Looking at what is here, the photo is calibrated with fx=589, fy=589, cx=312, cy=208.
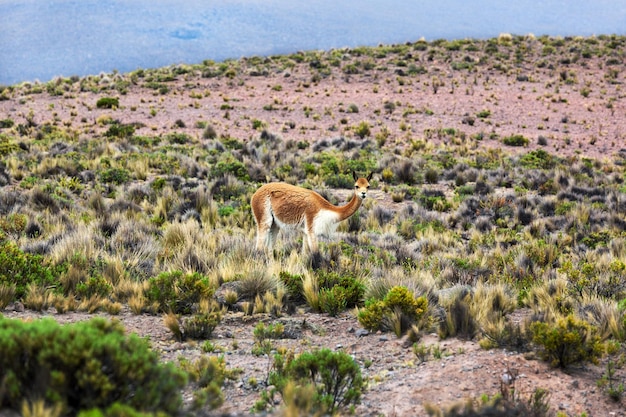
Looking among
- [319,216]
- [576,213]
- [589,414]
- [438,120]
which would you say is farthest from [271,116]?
[589,414]

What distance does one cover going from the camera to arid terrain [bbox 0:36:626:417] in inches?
186

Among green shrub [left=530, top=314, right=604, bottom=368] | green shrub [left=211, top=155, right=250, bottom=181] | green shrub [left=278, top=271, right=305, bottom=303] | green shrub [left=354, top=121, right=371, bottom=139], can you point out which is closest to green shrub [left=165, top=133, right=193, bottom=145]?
green shrub [left=211, top=155, right=250, bottom=181]

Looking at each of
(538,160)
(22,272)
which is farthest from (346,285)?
(538,160)

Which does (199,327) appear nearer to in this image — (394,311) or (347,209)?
(394,311)

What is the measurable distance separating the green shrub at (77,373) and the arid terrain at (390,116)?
109cm

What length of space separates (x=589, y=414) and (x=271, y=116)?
27.3 metres

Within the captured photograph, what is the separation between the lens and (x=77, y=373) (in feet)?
10.0

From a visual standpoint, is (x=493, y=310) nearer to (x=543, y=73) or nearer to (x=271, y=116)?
(x=271, y=116)

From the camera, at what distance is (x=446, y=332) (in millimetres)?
5738

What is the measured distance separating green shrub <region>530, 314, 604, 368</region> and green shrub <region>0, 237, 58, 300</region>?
17.6 ft

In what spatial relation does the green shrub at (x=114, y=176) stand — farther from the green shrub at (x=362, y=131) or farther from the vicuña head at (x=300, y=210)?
the green shrub at (x=362, y=131)

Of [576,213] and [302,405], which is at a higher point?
[302,405]

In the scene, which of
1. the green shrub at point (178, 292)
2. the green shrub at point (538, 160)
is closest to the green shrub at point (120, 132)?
the green shrub at point (538, 160)

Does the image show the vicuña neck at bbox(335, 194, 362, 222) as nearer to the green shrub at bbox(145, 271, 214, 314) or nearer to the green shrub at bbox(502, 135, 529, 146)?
the green shrub at bbox(145, 271, 214, 314)
